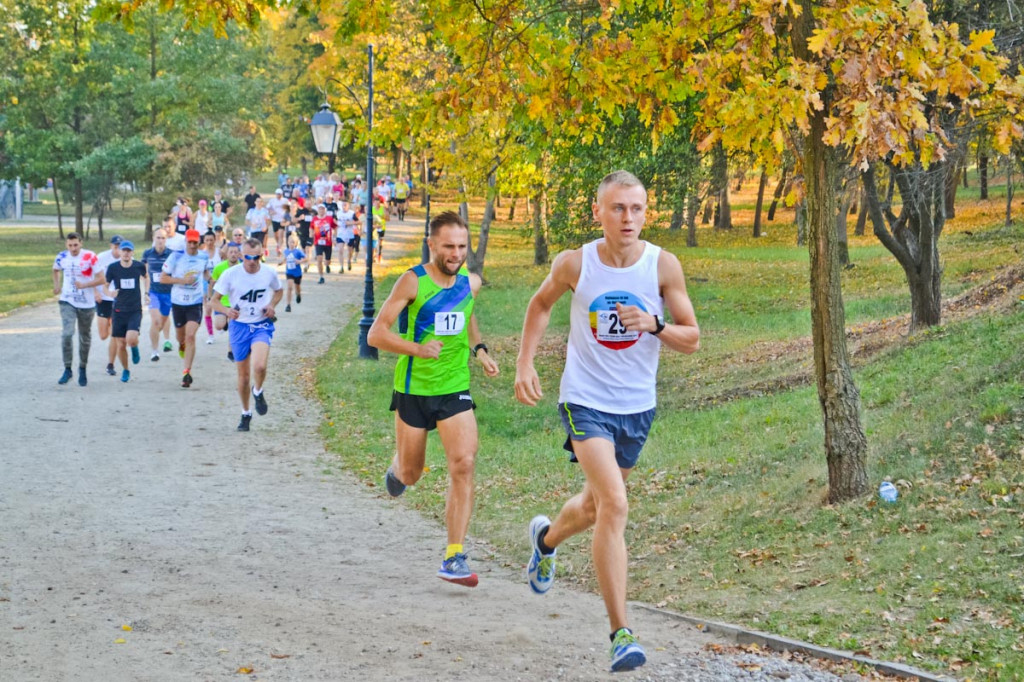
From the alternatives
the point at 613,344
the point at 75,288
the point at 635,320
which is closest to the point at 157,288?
the point at 75,288

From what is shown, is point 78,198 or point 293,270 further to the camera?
point 78,198

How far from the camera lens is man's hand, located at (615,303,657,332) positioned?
574 centimetres

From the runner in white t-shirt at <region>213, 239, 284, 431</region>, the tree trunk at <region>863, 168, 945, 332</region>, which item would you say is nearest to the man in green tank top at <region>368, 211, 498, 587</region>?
the runner in white t-shirt at <region>213, 239, 284, 431</region>

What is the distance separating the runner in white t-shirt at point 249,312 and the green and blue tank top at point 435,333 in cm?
588

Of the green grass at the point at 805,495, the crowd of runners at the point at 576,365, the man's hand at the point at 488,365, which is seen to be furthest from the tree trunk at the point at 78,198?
the man's hand at the point at 488,365

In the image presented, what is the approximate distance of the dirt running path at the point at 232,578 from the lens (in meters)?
6.23

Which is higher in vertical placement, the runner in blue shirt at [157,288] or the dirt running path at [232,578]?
the runner in blue shirt at [157,288]

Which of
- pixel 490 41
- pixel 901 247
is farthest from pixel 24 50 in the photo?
pixel 490 41

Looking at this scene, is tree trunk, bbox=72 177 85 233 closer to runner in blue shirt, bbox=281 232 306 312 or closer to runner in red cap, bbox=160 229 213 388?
runner in blue shirt, bbox=281 232 306 312

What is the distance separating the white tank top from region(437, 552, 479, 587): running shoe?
5.86 feet

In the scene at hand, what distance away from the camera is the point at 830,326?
877 cm

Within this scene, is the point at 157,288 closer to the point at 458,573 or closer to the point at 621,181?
the point at 458,573

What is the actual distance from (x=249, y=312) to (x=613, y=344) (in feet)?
26.4

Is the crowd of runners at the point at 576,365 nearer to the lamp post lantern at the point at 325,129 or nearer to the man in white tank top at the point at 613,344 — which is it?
the man in white tank top at the point at 613,344
